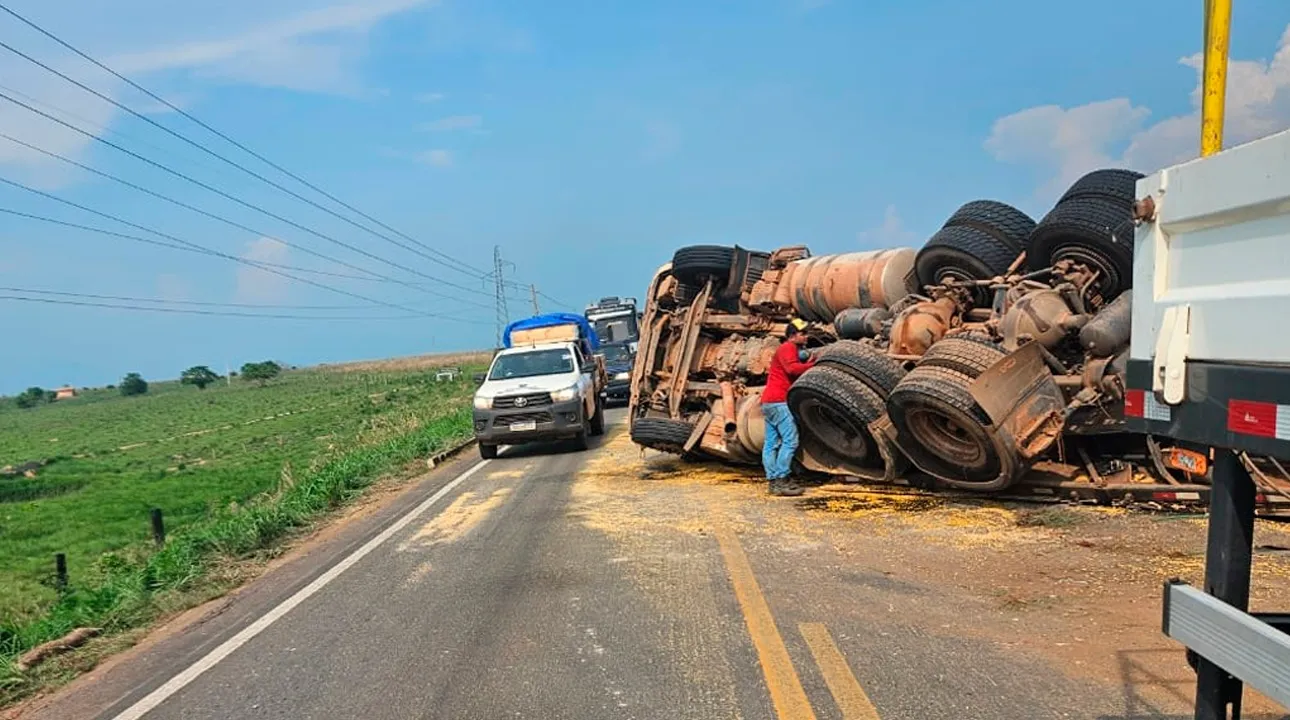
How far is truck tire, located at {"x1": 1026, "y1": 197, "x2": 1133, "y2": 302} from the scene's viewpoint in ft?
29.3

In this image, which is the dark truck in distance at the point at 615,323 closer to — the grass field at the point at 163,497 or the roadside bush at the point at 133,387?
the grass field at the point at 163,497

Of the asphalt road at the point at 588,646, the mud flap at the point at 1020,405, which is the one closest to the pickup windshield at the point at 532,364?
the asphalt road at the point at 588,646

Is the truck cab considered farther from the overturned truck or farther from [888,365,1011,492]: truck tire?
[888,365,1011,492]: truck tire

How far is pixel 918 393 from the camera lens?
8.52m

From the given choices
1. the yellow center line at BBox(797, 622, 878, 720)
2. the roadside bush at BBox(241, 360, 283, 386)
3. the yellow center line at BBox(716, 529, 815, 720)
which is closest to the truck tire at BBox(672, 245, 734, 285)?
the yellow center line at BBox(716, 529, 815, 720)

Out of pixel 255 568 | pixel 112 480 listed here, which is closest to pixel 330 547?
pixel 255 568

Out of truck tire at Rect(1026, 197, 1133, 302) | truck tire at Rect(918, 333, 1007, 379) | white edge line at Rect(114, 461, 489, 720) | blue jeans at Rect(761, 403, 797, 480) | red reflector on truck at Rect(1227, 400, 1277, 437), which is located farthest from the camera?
blue jeans at Rect(761, 403, 797, 480)

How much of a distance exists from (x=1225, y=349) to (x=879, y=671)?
267cm

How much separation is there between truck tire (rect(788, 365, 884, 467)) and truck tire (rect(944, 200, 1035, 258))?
2609 mm

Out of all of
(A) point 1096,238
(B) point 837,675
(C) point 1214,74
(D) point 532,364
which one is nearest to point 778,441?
(A) point 1096,238

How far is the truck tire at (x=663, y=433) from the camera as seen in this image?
1229 centimetres

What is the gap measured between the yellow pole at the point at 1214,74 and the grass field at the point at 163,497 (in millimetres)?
6863

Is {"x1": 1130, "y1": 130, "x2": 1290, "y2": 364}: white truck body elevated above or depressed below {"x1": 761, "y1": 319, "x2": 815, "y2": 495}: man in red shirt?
above

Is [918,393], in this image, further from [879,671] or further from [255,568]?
[255,568]
